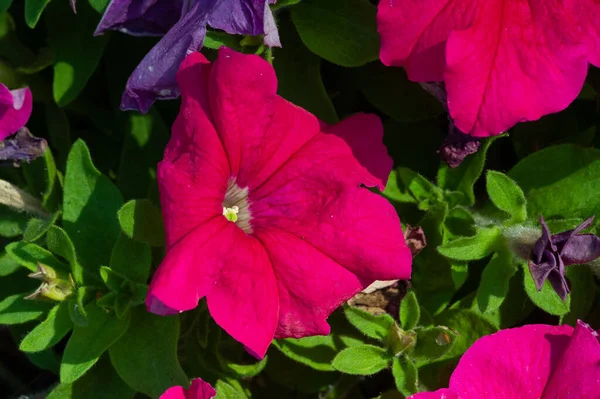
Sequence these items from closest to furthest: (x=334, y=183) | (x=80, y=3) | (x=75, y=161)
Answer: (x=334, y=183) < (x=75, y=161) < (x=80, y=3)

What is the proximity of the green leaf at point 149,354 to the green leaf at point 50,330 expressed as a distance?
4.0 inches

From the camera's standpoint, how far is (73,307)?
1.36 metres

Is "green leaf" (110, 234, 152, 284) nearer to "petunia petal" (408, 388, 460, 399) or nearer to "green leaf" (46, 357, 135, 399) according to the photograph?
"green leaf" (46, 357, 135, 399)

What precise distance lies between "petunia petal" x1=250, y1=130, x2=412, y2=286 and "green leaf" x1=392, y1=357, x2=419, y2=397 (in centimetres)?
24

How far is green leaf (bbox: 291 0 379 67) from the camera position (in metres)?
1.45

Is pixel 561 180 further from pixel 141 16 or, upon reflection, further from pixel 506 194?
pixel 141 16

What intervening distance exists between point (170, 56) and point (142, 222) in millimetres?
292

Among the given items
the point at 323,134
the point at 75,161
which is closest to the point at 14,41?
the point at 75,161

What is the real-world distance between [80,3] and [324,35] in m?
0.57

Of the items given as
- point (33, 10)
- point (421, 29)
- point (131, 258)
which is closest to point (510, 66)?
point (421, 29)

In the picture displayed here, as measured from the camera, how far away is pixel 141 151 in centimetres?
165

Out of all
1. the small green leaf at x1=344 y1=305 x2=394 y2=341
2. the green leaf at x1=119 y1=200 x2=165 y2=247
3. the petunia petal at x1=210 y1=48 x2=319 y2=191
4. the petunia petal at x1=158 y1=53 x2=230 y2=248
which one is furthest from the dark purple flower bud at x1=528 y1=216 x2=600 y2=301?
the green leaf at x1=119 y1=200 x2=165 y2=247

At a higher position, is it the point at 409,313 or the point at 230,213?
the point at 230,213

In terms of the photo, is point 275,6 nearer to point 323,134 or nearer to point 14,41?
point 323,134
